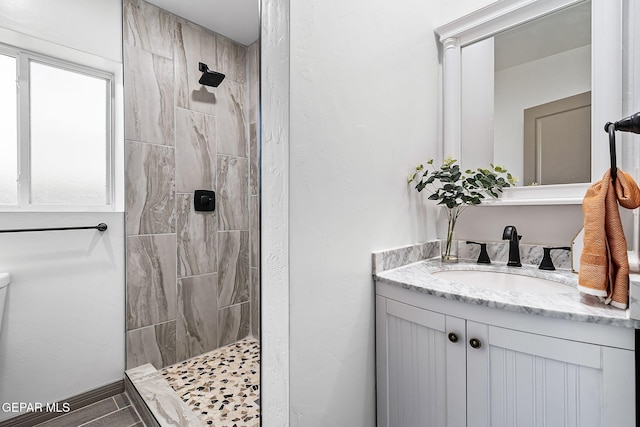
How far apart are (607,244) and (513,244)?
50 cm

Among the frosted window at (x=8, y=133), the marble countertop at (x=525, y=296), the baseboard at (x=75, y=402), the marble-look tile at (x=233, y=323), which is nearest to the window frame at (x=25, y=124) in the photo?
the frosted window at (x=8, y=133)

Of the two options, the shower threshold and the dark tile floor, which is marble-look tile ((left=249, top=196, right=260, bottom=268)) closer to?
the shower threshold

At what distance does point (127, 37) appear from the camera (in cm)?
165

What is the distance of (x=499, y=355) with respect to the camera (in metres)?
0.75

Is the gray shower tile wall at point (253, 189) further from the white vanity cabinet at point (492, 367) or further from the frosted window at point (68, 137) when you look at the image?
the white vanity cabinet at point (492, 367)

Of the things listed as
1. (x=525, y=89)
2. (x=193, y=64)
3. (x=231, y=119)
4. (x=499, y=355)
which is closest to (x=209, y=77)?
(x=193, y=64)

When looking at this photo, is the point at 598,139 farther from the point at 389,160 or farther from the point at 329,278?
the point at 329,278

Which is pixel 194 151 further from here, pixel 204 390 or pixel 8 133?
pixel 204 390

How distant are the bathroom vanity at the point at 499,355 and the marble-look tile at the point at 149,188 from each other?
55.9 inches

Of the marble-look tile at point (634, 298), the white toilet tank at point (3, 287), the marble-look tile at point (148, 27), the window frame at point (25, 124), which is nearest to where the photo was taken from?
the marble-look tile at point (634, 298)

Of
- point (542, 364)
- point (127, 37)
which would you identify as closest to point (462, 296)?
point (542, 364)

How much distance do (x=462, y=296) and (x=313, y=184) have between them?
0.52 m

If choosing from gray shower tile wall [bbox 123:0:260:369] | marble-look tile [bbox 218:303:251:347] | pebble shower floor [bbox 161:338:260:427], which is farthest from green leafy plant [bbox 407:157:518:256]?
marble-look tile [bbox 218:303:251:347]

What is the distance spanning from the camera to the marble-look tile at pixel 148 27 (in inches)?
65.0
